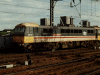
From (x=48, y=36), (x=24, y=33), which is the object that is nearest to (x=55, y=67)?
(x=24, y=33)

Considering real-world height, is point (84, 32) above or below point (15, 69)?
above

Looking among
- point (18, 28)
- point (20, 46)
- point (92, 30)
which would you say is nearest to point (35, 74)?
point (20, 46)

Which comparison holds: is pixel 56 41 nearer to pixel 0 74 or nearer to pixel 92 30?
pixel 92 30

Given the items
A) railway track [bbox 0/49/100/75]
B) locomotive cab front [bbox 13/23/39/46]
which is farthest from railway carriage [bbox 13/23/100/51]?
railway track [bbox 0/49/100/75]

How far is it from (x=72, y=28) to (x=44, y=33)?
16.9 ft

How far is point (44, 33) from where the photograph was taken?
1844 cm

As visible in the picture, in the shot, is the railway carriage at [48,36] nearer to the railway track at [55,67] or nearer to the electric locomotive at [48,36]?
the electric locomotive at [48,36]

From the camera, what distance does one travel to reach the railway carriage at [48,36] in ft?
56.1

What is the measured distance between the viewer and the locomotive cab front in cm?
1684

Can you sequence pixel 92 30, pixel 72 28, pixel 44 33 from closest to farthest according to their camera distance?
1. pixel 44 33
2. pixel 72 28
3. pixel 92 30

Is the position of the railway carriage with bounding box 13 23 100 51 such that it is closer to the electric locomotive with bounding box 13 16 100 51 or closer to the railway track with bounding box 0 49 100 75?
the electric locomotive with bounding box 13 16 100 51

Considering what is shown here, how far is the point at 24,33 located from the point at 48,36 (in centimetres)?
346

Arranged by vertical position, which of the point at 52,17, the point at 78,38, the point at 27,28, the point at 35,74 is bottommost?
the point at 35,74

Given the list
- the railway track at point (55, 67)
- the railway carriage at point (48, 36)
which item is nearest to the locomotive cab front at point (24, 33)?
the railway carriage at point (48, 36)
